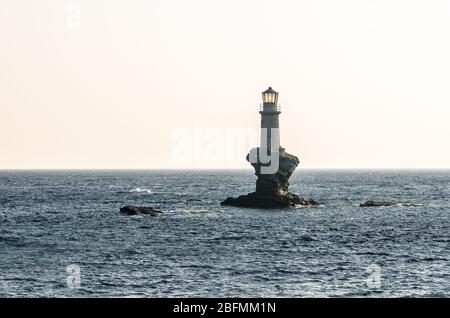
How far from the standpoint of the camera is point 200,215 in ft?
236

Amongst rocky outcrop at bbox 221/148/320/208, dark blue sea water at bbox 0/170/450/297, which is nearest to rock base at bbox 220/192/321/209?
rocky outcrop at bbox 221/148/320/208

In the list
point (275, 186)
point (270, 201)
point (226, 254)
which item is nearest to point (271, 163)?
point (275, 186)

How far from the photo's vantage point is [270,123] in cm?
7888

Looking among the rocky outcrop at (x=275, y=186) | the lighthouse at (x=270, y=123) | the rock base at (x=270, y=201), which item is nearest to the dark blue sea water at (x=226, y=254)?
the rock base at (x=270, y=201)

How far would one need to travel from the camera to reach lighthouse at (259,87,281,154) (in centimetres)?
7881

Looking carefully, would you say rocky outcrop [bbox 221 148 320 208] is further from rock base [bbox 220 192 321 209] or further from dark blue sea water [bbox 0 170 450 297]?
dark blue sea water [bbox 0 170 450 297]

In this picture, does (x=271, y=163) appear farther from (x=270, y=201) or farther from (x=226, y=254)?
(x=226, y=254)

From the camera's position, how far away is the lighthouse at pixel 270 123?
7881 cm
